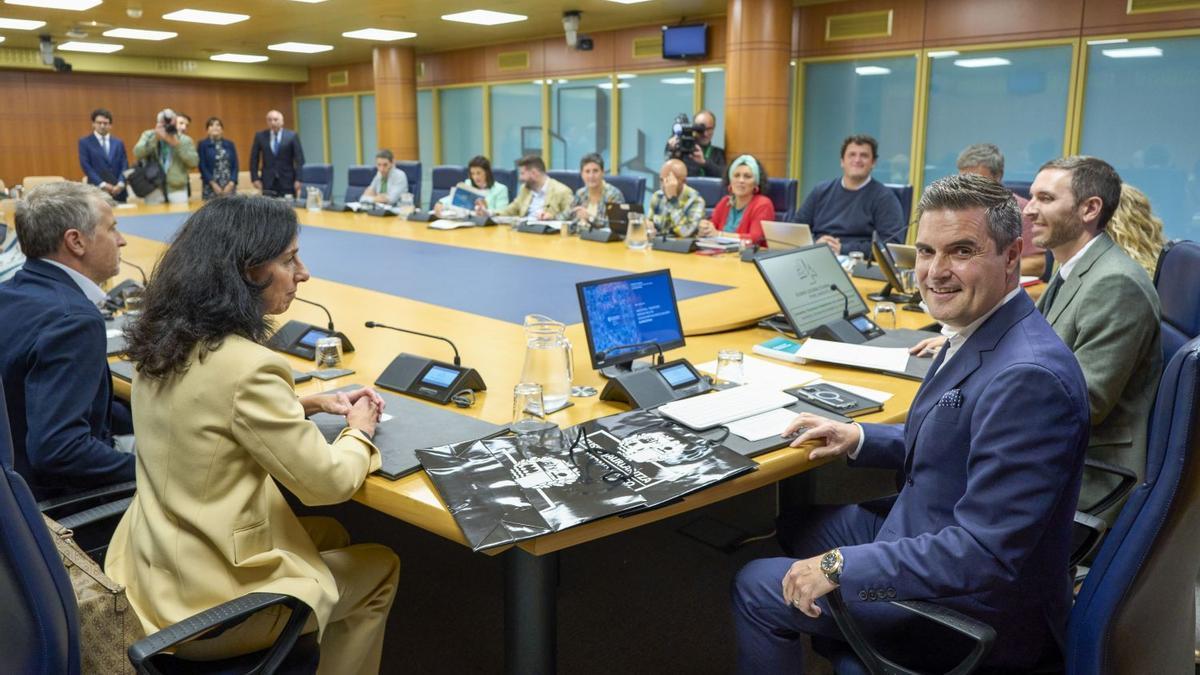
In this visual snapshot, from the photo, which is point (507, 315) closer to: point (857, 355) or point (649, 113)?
point (857, 355)

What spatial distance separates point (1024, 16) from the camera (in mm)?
7102

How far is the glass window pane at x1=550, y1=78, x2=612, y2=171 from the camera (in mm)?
10352

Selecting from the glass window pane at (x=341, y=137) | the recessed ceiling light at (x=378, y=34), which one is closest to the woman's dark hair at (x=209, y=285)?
the recessed ceiling light at (x=378, y=34)

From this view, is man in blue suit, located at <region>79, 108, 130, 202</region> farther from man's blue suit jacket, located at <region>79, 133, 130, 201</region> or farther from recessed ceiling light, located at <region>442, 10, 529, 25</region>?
recessed ceiling light, located at <region>442, 10, 529, 25</region>

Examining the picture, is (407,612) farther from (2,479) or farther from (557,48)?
(557,48)

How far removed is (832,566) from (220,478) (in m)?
1.03

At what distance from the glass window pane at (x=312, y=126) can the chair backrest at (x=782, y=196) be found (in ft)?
35.6

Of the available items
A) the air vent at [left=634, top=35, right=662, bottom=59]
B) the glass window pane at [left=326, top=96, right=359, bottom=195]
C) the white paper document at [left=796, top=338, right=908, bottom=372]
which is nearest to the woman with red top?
the white paper document at [left=796, top=338, right=908, bottom=372]

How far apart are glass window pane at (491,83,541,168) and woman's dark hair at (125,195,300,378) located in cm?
952

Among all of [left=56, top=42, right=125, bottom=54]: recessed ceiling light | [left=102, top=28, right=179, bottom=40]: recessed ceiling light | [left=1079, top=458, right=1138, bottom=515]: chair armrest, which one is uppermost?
[left=56, top=42, right=125, bottom=54]: recessed ceiling light

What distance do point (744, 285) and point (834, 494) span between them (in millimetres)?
944

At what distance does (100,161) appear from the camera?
29.9 feet

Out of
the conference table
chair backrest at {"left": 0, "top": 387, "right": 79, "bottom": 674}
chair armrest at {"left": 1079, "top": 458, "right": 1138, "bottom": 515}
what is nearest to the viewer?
chair backrest at {"left": 0, "top": 387, "right": 79, "bottom": 674}

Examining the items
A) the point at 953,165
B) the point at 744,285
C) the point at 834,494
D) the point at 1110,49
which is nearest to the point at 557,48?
the point at 953,165
